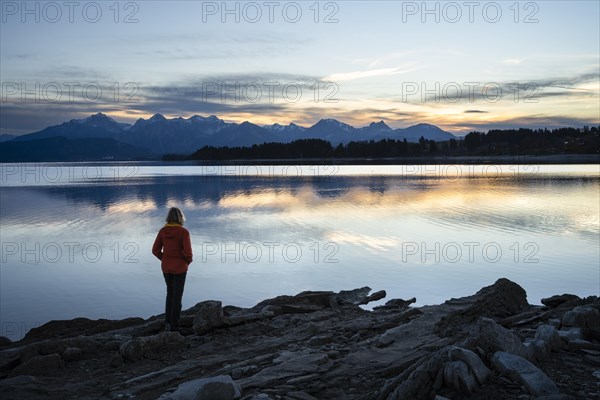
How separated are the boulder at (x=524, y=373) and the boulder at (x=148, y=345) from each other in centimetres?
492

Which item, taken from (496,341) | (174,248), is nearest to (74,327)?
(174,248)

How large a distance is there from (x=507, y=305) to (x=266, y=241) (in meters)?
12.9

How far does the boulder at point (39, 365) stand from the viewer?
7.25 m

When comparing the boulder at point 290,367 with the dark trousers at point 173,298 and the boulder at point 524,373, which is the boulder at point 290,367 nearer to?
the boulder at point 524,373

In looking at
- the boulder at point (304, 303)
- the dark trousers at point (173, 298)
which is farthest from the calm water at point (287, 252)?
the dark trousers at point (173, 298)

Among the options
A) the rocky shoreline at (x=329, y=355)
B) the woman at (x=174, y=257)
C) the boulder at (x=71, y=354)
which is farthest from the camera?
the woman at (x=174, y=257)

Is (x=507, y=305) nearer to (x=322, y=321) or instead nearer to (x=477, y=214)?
(x=322, y=321)

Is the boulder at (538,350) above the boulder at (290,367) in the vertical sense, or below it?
above

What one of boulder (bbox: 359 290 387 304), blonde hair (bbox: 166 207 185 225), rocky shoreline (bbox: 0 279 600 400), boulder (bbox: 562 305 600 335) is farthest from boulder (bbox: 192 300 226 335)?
boulder (bbox: 562 305 600 335)

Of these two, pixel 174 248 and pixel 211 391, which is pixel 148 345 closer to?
pixel 174 248

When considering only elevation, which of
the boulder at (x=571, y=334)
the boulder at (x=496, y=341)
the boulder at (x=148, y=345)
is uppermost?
the boulder at (x=496, y=341)

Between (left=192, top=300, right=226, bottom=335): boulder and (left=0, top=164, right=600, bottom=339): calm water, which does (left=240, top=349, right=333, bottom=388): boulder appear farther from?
(left=0, top=164, right=600, bottom=339): calm water

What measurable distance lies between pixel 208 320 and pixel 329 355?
2819mm

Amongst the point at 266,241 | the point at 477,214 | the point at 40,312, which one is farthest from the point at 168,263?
the point at 477,214
